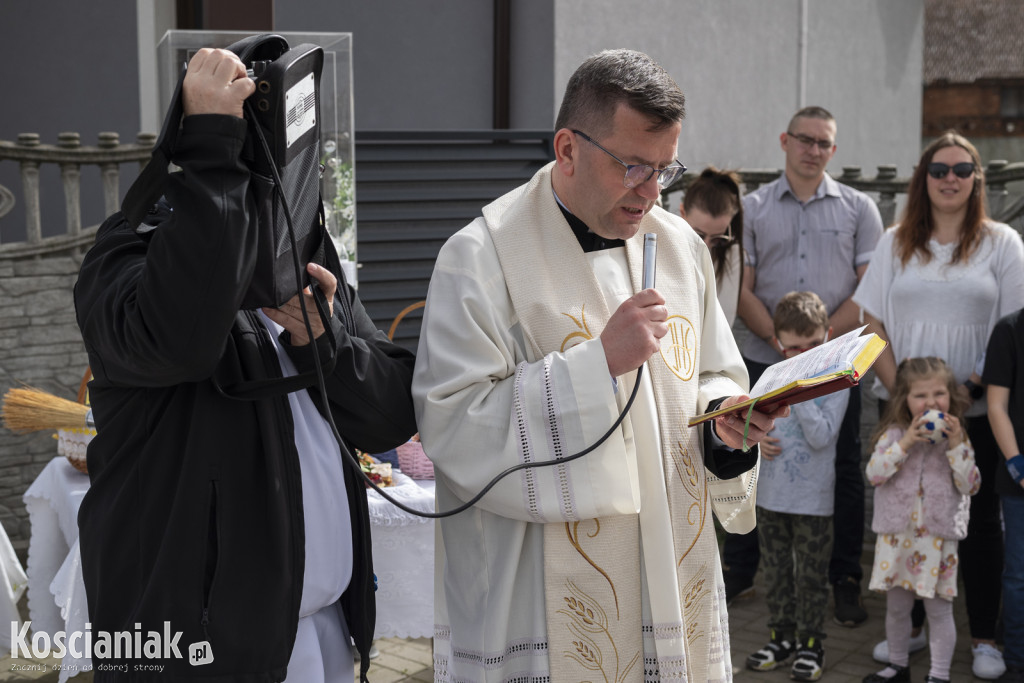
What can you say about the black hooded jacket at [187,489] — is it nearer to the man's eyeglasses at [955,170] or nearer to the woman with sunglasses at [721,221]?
the woman with sunglasses at [721,221]

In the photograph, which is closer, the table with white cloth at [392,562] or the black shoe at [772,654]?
the table with white cloth at [392,562]

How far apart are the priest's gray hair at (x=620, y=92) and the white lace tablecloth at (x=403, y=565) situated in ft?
6.57

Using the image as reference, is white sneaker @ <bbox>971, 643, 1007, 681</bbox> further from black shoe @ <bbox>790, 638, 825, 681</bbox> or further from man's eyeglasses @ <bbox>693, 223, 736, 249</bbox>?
man's eyeglasses @ <bbox>693, 223, 736, 249</bbox>

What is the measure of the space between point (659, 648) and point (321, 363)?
0.94m

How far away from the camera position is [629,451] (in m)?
2.27

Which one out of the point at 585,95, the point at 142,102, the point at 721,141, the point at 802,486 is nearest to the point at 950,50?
the point at 721,141

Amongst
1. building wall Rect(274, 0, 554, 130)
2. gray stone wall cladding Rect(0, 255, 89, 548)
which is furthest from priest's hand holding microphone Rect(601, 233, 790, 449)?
building wall Rect(274, 0, 554, 130)

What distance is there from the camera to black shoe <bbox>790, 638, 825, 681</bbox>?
456 cm

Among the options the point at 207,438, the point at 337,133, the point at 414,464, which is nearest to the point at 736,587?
the point at 414,464

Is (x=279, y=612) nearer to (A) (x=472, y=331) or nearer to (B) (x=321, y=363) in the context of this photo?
(B) (x=321, y=363)

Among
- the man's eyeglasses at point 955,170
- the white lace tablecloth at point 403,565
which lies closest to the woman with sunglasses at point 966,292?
the man's eyeglasses at point 955,170

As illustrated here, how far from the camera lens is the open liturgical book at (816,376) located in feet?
6.80

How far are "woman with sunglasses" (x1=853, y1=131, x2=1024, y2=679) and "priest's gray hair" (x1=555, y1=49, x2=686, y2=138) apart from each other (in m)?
2.91

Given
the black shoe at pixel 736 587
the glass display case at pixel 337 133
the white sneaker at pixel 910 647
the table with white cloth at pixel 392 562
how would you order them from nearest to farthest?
the table with white cloth at pixel 392 562
the white sneaker at pixel 910 647
the glass display case at pixel 337 133
the black shoe at pixel 736 587
